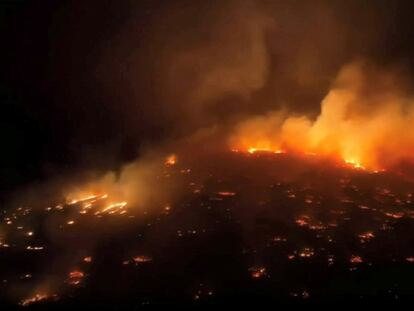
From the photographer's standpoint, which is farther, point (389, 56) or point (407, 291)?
point (389, 56)

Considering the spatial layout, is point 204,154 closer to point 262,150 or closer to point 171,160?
point 171,160

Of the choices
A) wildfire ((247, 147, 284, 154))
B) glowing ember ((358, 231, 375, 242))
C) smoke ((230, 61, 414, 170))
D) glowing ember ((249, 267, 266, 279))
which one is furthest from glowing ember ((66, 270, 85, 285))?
smoke ((230, 61, 414, 170))

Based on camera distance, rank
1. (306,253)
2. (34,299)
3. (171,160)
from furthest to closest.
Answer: (171,160) → (306,253) → (34,299)

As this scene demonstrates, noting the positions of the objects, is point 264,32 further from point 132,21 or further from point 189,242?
point 189,242

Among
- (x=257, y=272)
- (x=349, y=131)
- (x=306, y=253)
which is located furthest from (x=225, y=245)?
(x=349, y=131)

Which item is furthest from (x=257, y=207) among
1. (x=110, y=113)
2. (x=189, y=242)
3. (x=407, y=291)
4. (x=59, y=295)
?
(x=110, y=113)
